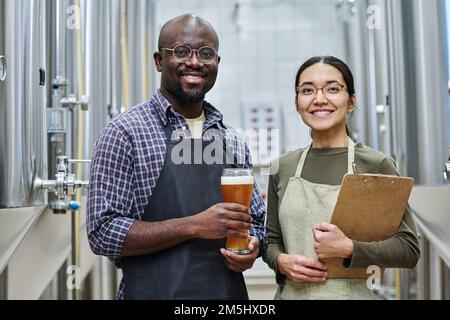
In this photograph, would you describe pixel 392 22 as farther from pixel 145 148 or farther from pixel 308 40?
pixel 145 148

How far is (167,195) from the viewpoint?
109 cm

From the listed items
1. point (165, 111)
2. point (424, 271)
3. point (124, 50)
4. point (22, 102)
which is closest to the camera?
point (165, 111)

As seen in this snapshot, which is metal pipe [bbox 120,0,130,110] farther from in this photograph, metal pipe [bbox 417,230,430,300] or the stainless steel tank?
metal pipe [bbox 417,230,430,300]

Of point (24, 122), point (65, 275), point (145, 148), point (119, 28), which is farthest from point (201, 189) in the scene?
point (65, 275)

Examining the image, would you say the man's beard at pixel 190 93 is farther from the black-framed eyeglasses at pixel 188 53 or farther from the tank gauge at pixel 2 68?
the tank gauge at pixel 2 68

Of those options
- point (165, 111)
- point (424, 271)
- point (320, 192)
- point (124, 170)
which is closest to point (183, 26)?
point (165, 111)

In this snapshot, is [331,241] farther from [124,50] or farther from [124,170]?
[124,50]

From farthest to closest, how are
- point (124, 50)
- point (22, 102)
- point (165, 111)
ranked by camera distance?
1. point (124, 50)
2. point (22, 102)
3. point (165, 111)

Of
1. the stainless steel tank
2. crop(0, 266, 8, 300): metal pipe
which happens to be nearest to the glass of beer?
the stainless steel tank

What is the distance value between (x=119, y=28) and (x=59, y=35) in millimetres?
155

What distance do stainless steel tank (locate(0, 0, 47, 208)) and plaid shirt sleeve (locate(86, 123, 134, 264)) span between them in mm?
232

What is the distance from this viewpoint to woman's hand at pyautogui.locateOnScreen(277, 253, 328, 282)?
1.05m

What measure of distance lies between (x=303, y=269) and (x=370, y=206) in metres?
0.15

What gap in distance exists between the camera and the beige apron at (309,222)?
108 centimetres
